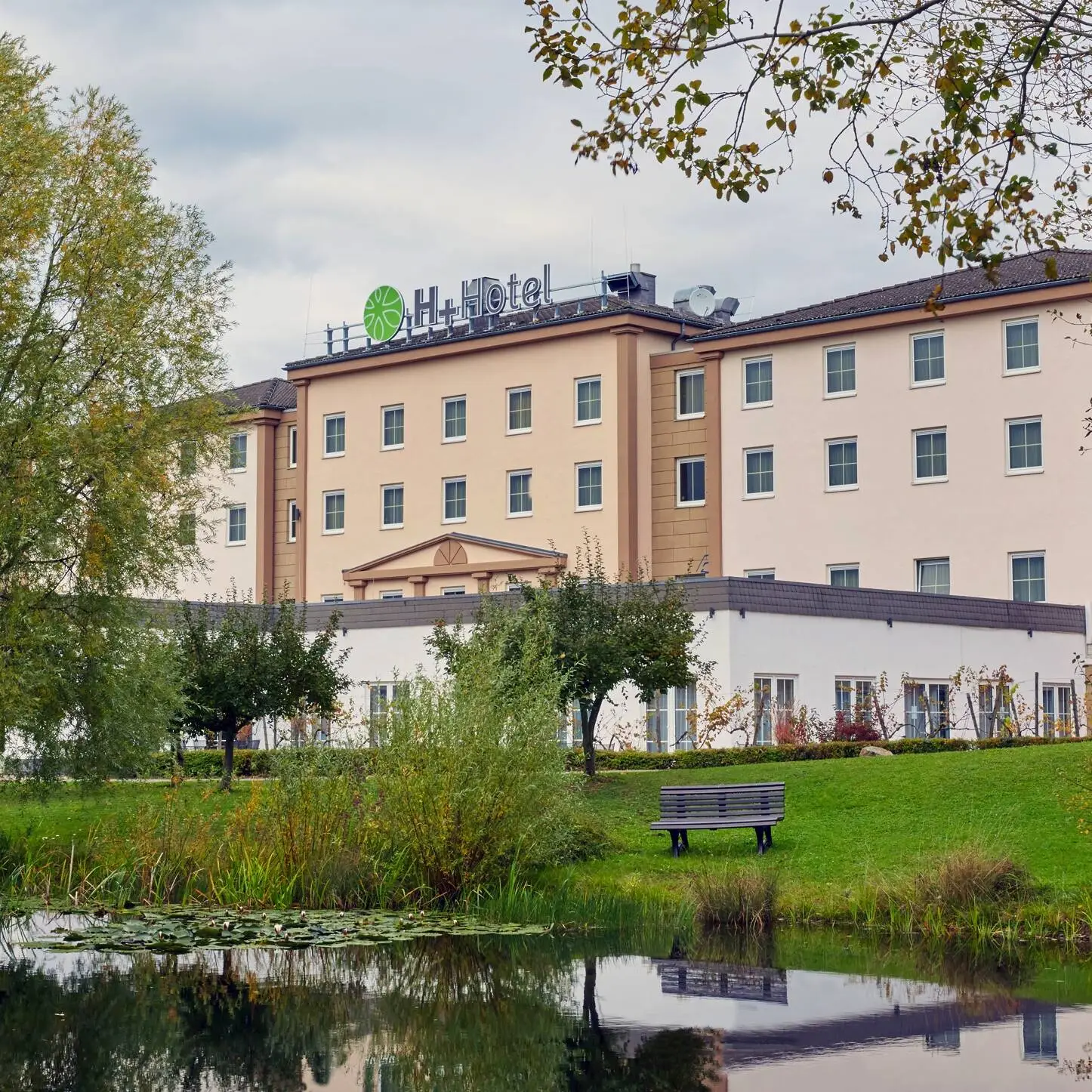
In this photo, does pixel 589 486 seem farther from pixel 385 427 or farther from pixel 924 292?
pixel 924 292

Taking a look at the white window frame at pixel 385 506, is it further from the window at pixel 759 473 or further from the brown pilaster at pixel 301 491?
the window at pixel 759 473

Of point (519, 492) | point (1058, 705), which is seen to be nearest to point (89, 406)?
point (1058, 705)

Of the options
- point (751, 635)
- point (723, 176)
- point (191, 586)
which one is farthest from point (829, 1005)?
point (191, 586)

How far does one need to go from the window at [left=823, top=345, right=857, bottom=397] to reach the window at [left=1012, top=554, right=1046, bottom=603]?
24.1ft

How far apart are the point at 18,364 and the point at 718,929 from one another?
39.3 feet

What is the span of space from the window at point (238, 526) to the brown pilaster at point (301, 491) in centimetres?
356

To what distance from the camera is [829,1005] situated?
13445 millimetres

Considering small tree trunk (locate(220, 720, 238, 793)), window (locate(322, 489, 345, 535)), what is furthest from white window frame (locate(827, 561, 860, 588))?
small tree trunk (locate(220, 720, 238, 793))

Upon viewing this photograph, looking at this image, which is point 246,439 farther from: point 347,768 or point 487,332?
point 347,768

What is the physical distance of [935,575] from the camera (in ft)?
164

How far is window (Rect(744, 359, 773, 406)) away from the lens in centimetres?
5384

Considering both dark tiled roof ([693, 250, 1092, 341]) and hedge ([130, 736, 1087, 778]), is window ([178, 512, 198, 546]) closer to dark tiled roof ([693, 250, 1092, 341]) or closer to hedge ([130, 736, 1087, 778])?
hedge ([130, 736, 1087, 778])

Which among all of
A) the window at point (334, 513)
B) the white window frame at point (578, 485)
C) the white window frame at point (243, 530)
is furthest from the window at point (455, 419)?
the white window frame at point (243, 530)

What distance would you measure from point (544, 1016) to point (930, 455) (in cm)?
3886
